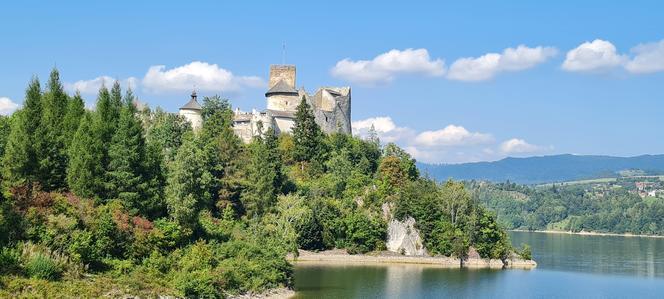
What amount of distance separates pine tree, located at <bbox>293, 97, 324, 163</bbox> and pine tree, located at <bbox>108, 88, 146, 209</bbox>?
1381 inches

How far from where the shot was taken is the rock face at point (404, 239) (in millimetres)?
74375

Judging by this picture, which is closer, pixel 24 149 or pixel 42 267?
pixel 42 267

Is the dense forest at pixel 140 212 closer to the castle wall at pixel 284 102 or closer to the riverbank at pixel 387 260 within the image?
the riverbank at pixel 387 260

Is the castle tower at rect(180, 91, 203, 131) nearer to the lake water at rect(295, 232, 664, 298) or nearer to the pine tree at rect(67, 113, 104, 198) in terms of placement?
the lake water at rect(295, 232, 664, 298)

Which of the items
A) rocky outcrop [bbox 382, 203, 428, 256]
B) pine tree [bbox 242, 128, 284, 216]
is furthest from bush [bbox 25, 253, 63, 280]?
rocky outcrop [bbox 382, 203, 428, 256]

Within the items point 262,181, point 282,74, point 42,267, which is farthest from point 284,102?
point 42,267

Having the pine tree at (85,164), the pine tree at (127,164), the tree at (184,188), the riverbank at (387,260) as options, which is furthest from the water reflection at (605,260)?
the pine tree at (85,164)

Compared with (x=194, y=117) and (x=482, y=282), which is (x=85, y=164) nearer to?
(x=482, y=282)

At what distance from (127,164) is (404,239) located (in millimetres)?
37376

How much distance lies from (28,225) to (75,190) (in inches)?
240

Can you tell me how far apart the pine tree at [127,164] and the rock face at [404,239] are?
1392 inches

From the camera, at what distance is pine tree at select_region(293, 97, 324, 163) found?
78.6 meters

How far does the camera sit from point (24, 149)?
40.7 metres

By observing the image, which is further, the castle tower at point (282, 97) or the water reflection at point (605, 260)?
the castle tower at point (282, 97)
